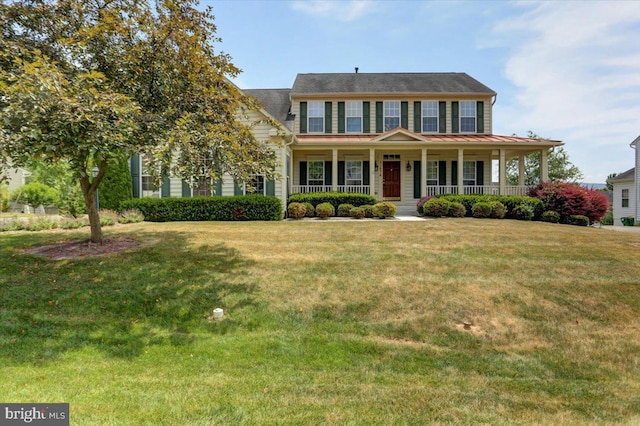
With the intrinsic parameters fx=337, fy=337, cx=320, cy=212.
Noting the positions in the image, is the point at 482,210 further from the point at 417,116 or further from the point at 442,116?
the point at 417,116

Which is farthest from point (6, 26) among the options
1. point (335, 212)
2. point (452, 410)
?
point (335, 212)

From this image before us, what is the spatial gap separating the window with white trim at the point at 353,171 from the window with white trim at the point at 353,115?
203 centimetres

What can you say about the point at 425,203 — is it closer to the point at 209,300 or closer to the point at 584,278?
the point at 584,278

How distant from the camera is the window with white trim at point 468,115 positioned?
61.6 ft

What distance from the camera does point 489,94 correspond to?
18453mm

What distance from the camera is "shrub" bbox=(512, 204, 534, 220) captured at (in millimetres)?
14597

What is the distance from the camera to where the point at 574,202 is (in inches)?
571

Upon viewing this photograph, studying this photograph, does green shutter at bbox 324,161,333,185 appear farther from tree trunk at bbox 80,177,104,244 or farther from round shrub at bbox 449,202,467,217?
tree trunk at bbox 80,177,104,244

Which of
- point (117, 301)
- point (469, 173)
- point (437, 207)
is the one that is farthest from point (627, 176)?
point (117, 301)

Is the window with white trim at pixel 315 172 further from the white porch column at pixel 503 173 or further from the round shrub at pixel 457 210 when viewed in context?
the white porch column at pixel 503 173

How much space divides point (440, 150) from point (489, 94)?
437cm

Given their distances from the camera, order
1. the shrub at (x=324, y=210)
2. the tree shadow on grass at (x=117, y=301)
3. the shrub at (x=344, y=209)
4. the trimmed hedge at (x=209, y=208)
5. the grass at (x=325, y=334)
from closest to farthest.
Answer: the grass at (x=325, y=334) < the tree shadow on grass at (x=117, y=301) < the trimmed hedge at (x=209, y=208) < the shrub at (x=324, y=210) < the shrub at (x=344, y=209)

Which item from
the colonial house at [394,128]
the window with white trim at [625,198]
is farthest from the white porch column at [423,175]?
the window with white trim at [625,198]

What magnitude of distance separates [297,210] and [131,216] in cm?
626
